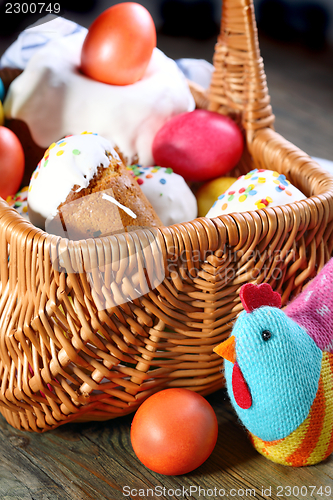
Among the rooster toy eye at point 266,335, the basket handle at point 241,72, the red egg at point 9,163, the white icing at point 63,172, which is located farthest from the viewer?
the basket handle at point 241,72

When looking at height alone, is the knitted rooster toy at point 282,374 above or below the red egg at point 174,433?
above

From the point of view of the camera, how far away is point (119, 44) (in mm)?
A: 828

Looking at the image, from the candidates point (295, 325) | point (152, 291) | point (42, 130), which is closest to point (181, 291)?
point (152, 291)

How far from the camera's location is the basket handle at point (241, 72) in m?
0.87

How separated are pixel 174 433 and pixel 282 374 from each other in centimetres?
15

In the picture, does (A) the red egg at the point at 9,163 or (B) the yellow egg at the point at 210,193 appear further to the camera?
(B) the yellow egg at the point at 210,193

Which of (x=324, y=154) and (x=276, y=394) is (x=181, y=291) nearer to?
(x=276, y=394)

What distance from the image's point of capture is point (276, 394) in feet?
1.74

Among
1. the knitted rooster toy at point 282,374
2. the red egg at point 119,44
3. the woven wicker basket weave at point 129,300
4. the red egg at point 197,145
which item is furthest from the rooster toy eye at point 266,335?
the red egg at point 119,44

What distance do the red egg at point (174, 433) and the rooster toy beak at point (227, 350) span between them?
9cm

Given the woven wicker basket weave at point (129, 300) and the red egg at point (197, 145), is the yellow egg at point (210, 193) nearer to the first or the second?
the red egg at point (197, 145)

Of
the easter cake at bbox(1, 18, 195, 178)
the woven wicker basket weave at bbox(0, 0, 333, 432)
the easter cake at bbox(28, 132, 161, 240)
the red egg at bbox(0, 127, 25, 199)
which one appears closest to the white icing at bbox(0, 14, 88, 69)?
the easter cake at bbox(1, 18, 195, 178)

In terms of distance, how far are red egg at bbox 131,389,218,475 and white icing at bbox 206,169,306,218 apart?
0.30 metres

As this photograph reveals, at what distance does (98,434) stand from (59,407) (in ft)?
0.32
